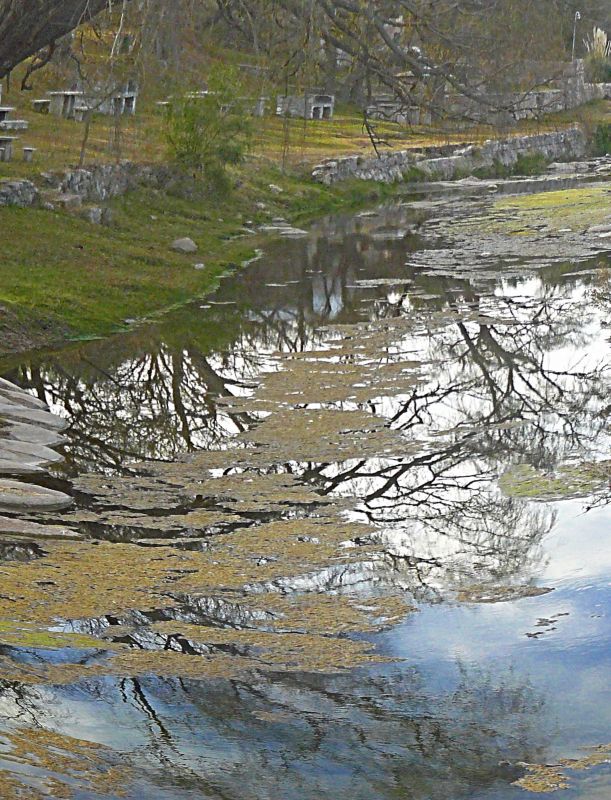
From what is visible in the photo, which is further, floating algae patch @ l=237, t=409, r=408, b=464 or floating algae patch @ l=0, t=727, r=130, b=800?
floating algae patch @ l=237, t=409, r=408, b=464

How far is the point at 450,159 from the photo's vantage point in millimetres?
44969

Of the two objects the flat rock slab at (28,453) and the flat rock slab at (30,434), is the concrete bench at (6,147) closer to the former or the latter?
the flat rock slab at (30,434)

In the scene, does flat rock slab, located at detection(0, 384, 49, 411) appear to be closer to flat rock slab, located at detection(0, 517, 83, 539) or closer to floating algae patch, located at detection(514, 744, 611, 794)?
flat rock slab, located at detection(0, 517, 83, 539)

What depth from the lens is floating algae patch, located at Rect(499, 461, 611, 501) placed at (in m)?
10.1

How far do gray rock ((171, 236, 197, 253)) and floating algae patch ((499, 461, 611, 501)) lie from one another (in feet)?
46.2

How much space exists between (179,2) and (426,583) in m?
4.96

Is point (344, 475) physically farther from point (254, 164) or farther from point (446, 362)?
point (254, 164)

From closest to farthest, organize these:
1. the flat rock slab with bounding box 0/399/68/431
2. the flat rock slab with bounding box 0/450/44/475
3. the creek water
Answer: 1. the creek water
2. the flat rock slab with bounding box 0/450/44/475
3. the flat rock slab with bounding box 0/399/68/431

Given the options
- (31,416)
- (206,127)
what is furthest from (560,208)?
(31,416)

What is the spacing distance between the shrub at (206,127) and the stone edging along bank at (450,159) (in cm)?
744

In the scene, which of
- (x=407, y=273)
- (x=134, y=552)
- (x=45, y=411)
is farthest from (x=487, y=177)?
(x=134, y=552)

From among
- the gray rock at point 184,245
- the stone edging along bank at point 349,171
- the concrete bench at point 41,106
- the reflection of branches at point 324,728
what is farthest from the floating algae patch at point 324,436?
the concrete bench at point 41,106

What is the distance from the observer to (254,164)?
35219mm

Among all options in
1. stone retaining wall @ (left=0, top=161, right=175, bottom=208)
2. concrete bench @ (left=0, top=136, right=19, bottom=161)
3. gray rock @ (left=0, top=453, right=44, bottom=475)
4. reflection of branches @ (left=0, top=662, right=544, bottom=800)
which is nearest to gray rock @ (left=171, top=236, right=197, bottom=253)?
stone retaining wall @ (left=0, top=161, right=175, bottom=208)
